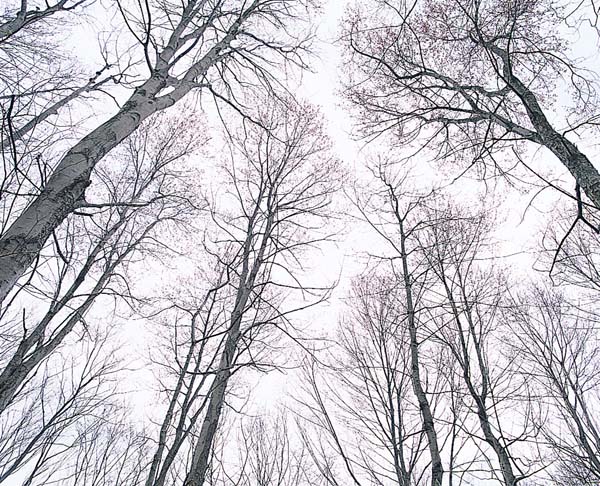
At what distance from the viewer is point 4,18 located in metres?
5.66

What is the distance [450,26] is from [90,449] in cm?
968

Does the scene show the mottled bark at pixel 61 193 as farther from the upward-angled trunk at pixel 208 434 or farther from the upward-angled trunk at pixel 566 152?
the upward-angled trunk at pixel 566 152

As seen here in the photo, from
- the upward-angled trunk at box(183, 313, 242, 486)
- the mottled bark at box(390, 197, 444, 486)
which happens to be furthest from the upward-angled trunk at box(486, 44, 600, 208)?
the upward-angled trunk at box(183, 313, 242, 486)

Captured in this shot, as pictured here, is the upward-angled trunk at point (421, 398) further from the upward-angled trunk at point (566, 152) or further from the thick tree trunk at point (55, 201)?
the thick tree trunk at point (55, 201)

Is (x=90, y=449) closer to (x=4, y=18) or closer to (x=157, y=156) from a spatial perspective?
(x=157, y=156)

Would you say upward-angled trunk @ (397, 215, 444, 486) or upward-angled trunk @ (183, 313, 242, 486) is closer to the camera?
upward-angled trunk @ (183, 313, 242, 486)

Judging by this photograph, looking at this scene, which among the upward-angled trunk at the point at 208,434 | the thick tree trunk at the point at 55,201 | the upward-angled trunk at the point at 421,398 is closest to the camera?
the thick tree trunk at the point at 55,201

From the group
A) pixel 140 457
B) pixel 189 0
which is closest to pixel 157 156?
pixel 189 0

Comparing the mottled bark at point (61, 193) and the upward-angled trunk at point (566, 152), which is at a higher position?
the upward-angled trunk at point (566, 152)

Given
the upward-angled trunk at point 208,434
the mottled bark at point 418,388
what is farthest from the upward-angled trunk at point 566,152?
the upward-angled trunk at point 208,434

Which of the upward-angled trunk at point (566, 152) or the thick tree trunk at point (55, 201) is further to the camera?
the upward-angled trunk at point (566, 152)

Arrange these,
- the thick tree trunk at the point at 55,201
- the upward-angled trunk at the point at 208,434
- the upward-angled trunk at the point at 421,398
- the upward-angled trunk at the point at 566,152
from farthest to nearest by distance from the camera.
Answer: the upward-angled trunk at the point at 421,398, the upward-angled trunk at the point at 208,434, the upward-angled trunk at the point at 566,152, the thick tree trunk at the point at 55,201

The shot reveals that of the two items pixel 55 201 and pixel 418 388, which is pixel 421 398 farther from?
pixel 55 201

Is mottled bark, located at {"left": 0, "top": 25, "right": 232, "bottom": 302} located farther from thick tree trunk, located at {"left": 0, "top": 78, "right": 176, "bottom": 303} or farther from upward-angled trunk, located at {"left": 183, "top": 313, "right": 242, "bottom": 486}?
upward-angled trunk, located at {"left": 183, "top": 313, "right": 242, "bottom": 486}
